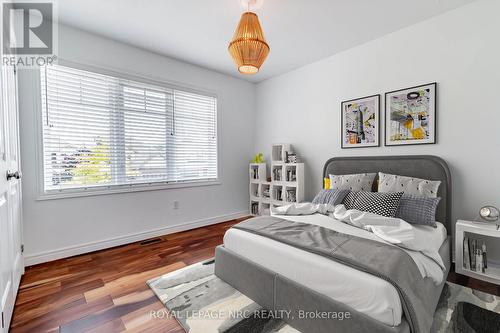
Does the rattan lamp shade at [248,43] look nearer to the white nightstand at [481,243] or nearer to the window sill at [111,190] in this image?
the window sill at [111,190]

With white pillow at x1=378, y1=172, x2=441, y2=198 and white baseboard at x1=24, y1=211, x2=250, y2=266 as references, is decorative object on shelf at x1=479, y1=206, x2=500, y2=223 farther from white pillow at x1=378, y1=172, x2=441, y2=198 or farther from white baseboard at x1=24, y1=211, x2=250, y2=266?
white baseboard at x1=24, y1=211, x2=250, y2=266

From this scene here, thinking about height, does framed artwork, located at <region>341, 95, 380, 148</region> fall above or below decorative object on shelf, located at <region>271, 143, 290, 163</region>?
above

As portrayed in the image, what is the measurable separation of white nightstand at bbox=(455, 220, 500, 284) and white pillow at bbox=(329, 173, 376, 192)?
887 millimetres

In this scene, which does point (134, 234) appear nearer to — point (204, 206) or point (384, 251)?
point (204, 206)

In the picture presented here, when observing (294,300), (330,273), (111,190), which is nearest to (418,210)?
(330,273)

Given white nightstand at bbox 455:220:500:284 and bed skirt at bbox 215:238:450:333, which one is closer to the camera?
bed skirt at bbox 215:238:450:333

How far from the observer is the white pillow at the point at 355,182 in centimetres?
282

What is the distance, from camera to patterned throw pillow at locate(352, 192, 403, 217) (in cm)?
224

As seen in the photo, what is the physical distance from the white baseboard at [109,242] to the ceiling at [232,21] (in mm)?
2556

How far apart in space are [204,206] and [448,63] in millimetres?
3675

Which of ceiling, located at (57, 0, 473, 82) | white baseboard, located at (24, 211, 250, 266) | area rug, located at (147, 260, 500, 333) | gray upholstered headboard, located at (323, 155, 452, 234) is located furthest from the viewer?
white baseboard, located at (24, 211, 250, 266)

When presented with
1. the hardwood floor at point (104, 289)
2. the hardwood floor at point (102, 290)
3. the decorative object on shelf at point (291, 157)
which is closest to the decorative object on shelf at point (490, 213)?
the hardwood floor at point (104, 289)

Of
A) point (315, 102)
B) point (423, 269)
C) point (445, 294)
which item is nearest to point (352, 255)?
point (423, 269)

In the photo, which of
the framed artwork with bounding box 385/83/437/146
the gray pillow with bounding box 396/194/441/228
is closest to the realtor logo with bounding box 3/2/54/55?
the framed artwork with bounding box 385/83/437/146
